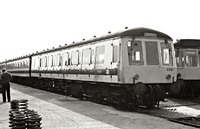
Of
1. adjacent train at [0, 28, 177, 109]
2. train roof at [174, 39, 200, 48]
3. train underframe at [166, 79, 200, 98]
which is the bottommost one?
train underframe at [166, 79, 200, 98]

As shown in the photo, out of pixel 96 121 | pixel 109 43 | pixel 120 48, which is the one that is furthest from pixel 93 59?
pixel 96 121

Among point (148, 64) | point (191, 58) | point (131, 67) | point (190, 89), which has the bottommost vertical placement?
point (190, 89)

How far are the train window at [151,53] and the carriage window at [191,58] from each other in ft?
17.2

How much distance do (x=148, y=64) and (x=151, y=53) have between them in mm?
542

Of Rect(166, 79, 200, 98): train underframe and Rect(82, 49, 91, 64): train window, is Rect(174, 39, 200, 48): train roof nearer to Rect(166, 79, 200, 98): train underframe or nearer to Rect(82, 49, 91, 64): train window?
Rect(166, 79, 200, 98): train underframe

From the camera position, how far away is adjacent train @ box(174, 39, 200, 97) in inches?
741

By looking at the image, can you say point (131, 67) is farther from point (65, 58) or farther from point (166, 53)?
point (65, 58)

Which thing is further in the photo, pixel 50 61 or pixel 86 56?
pixel 50 61

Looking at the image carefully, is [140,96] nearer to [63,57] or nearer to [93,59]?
[93,59]

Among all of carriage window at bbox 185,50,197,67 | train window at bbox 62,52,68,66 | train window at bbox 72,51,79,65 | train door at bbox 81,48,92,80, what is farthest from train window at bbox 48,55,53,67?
carriage window at bbox 185,50,197,67

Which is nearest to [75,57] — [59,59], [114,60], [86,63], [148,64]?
[86,63]

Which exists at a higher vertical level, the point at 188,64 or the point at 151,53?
the point at 151,53

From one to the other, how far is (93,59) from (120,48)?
3.16 metres

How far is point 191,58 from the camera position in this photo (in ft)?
62.5
